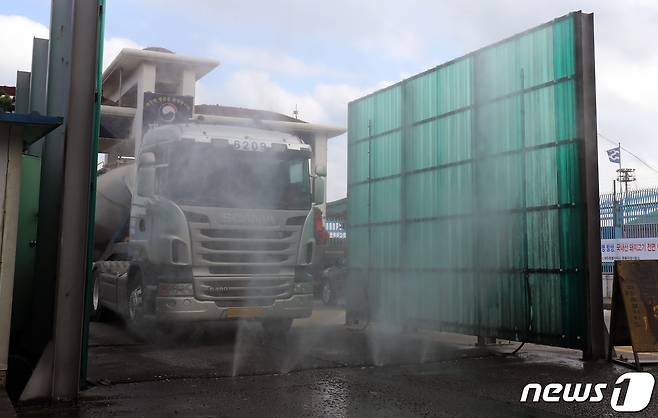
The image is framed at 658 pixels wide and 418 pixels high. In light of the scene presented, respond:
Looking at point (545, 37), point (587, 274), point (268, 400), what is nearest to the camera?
point (268, 400)

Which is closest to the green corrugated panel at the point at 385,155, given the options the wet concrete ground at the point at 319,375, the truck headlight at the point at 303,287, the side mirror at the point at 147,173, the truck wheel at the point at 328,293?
the truck headlight at the point at 303,287

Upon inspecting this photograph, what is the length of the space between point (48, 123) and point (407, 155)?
539 centimetres

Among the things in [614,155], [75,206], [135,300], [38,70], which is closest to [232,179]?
[135,300]

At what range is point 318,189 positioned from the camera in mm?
7977

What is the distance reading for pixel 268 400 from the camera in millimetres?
4609

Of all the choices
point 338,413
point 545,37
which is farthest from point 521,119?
point 338,413

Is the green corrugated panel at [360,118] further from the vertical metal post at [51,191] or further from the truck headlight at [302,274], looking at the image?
the vertical metal post at [51,191]

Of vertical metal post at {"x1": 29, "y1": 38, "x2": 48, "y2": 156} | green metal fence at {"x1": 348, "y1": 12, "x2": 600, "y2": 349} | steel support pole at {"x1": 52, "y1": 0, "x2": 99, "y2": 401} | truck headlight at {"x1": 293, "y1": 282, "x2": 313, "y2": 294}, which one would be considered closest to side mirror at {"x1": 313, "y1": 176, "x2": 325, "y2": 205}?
truck headlight at {"x1": 293, "y1": 282, "x2": 313, "y2": 294}

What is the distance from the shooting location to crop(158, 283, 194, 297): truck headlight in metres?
7.07

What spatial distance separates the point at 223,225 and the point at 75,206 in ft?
8.96

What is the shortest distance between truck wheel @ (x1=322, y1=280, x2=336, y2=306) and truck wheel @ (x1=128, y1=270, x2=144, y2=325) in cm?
631

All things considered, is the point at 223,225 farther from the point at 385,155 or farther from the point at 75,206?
the point at 385,155

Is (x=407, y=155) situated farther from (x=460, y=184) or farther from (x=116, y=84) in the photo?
(x=116, y=84)

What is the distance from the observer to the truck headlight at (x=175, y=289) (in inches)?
279
